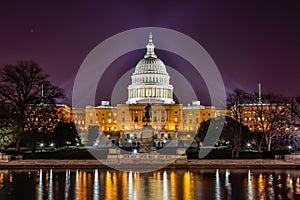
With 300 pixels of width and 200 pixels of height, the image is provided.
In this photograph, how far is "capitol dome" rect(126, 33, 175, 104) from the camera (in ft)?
562

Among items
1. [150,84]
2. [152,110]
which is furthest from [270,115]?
[150,84]

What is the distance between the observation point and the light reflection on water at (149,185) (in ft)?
84.9

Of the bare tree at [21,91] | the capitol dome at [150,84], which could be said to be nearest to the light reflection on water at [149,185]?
the bare tree at [21,91]

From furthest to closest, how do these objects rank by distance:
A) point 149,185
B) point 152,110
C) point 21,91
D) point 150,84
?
point 150,84 → point 152,110 → point 21,91 → point 149,185

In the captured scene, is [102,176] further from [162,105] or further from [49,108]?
[162,105]

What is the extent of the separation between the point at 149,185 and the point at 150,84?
5538 inches

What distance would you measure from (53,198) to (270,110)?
169 feet

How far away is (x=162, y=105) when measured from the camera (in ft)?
549

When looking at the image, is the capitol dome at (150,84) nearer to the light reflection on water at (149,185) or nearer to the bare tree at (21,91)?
the bare tree at (21,91)

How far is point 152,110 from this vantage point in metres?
166

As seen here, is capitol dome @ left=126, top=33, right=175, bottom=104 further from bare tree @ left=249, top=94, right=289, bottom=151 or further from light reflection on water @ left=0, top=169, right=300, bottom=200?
light reflection on water @ left=0, top=169, right=300, bottom=200

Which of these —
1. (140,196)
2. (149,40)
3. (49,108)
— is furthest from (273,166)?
(149,40)

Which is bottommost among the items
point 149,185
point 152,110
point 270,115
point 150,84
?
point 149,185

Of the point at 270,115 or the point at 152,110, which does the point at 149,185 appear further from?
the point at 152,110
